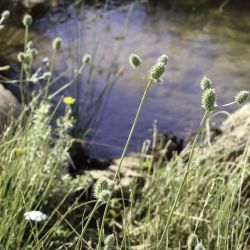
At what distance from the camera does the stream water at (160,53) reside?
441 centimetres

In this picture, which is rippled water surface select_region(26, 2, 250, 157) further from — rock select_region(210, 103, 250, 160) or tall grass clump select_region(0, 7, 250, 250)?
tall grass clump select_region(0, 7, 250, 250)

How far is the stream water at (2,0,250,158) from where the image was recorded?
4.41 metres

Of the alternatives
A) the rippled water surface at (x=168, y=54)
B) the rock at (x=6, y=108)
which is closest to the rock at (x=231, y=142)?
the rippled water surface at (x=168, y=54)

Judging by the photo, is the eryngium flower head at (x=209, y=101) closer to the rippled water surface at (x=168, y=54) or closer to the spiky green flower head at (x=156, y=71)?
the spiky green flower head at (x=156, y=71)

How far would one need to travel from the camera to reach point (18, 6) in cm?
534

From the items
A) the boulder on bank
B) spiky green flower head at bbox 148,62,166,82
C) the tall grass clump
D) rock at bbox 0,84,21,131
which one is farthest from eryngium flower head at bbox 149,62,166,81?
the boulder on bank

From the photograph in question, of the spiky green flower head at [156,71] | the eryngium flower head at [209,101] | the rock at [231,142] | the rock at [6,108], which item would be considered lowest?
the rock at [231,142]

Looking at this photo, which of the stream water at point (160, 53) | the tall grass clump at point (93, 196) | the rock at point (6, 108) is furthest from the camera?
the stream water at point (160, 53)

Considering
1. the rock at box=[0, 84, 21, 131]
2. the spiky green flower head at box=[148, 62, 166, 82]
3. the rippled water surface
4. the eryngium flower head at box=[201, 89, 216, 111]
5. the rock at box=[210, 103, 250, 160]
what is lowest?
the rippled water surface

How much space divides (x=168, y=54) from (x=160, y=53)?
0.08m

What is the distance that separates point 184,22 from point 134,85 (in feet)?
5.55

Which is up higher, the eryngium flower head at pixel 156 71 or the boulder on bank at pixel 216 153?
the eryngium flower head at pixel 156 71

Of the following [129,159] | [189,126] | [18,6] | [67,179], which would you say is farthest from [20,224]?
[18,6]

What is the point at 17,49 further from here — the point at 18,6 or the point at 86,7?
the point at 86,7
